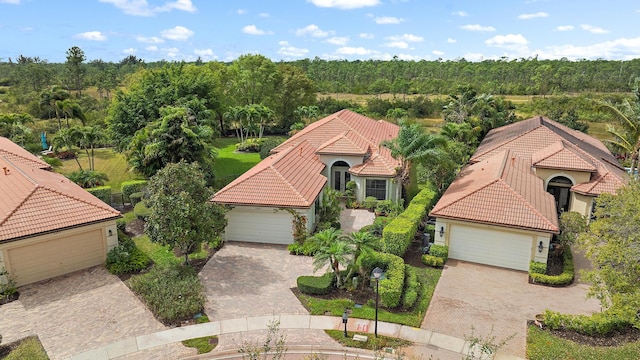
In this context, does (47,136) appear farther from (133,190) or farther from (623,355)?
(623,355)

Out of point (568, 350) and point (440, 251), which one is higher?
point (440, 251)

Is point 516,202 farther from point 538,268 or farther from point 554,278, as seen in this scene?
point 554,278

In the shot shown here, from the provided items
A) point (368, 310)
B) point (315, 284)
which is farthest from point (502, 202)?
point (315, 284)

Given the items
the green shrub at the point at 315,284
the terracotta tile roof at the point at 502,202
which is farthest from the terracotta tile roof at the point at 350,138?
the green shrub at the point at 315,284

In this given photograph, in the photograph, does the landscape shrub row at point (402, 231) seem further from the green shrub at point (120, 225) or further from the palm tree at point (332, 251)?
the green shrub at point (120, 225)

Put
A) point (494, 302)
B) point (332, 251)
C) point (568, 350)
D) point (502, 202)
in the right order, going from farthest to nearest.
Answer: point (502, 202) < point (494, 302) < point (332, 251) < point (568, 350)

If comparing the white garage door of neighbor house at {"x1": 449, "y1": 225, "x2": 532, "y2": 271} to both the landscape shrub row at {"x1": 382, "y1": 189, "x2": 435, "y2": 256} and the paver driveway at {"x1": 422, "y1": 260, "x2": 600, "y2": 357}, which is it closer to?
the paver driveway at {"x1": 422, "y1": 260, "x2": 600, "y2": 357}
